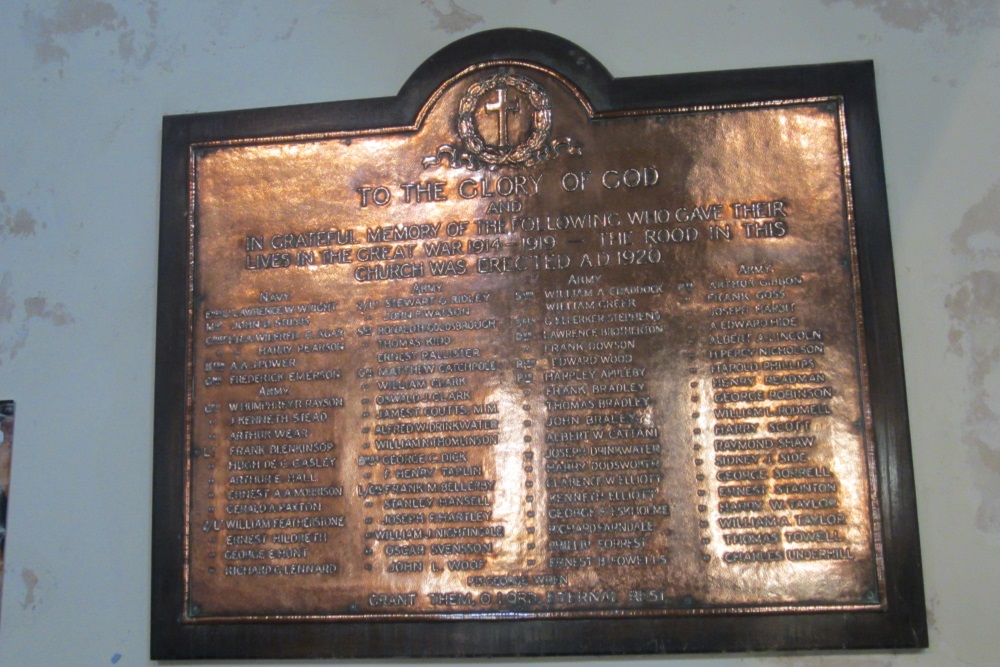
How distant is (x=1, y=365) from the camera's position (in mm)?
4094

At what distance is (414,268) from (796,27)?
188cm

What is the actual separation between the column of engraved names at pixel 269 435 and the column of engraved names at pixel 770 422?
151 cm

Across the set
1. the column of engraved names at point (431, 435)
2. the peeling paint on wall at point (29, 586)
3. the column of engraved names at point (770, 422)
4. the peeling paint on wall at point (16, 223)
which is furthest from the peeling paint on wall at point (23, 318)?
the column of engraved names at point (770, 422)

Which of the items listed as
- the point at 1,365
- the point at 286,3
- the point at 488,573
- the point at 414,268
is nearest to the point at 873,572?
the point at 488,573

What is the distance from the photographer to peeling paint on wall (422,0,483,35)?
161 inches

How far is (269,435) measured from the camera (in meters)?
3.81

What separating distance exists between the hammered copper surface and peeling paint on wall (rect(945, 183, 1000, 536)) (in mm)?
411

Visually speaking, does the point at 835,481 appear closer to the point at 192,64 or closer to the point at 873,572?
the point at 873,572

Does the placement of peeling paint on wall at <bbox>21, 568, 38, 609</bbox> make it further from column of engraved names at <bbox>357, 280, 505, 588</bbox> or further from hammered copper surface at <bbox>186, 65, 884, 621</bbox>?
column of engraved names at <bbox>357, 280, 505, 588</bbox>

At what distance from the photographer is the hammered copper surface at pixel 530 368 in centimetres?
352

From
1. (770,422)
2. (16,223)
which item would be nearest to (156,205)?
(16,223)

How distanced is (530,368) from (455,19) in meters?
1.59

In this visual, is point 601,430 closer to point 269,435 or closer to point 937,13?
point 269,435

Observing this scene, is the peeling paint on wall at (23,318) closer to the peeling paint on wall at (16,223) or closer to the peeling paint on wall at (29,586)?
the peeling paint on wall at (16,223)
